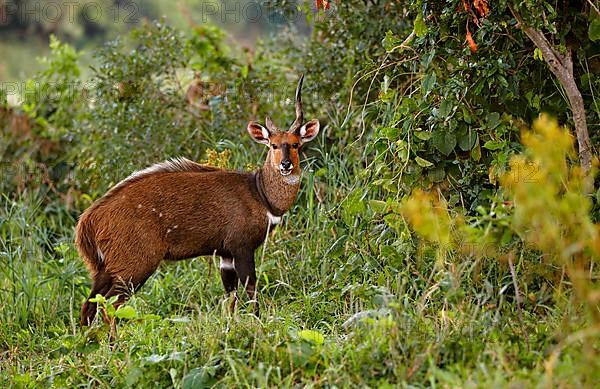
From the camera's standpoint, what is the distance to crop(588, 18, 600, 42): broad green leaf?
5.27 meters

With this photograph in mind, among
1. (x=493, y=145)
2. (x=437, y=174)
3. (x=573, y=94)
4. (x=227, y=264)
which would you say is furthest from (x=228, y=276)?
(x=573, y=94)

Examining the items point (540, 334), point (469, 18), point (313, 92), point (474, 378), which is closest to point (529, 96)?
point (469, 18)

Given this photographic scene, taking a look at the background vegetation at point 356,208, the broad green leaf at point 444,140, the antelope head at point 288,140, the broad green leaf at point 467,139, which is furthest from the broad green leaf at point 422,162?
the antelope head at point 288,140

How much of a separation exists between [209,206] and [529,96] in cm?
211

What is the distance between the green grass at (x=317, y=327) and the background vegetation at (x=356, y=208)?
2 cm

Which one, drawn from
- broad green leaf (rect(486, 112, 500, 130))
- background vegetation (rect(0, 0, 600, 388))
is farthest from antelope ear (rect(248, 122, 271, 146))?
broad green leaf (rect(486, 112, 500, 130))

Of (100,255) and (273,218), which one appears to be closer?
(100,255)

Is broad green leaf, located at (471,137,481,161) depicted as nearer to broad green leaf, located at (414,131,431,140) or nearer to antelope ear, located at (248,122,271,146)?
broad green leaf, located at (414,131,431,140)

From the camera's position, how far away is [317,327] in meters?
5.58

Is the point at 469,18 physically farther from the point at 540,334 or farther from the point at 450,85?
the point at 540,334

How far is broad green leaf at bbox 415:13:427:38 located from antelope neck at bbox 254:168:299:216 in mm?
1480

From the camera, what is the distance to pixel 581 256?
4.88 m

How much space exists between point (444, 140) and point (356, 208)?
2.17 feet
